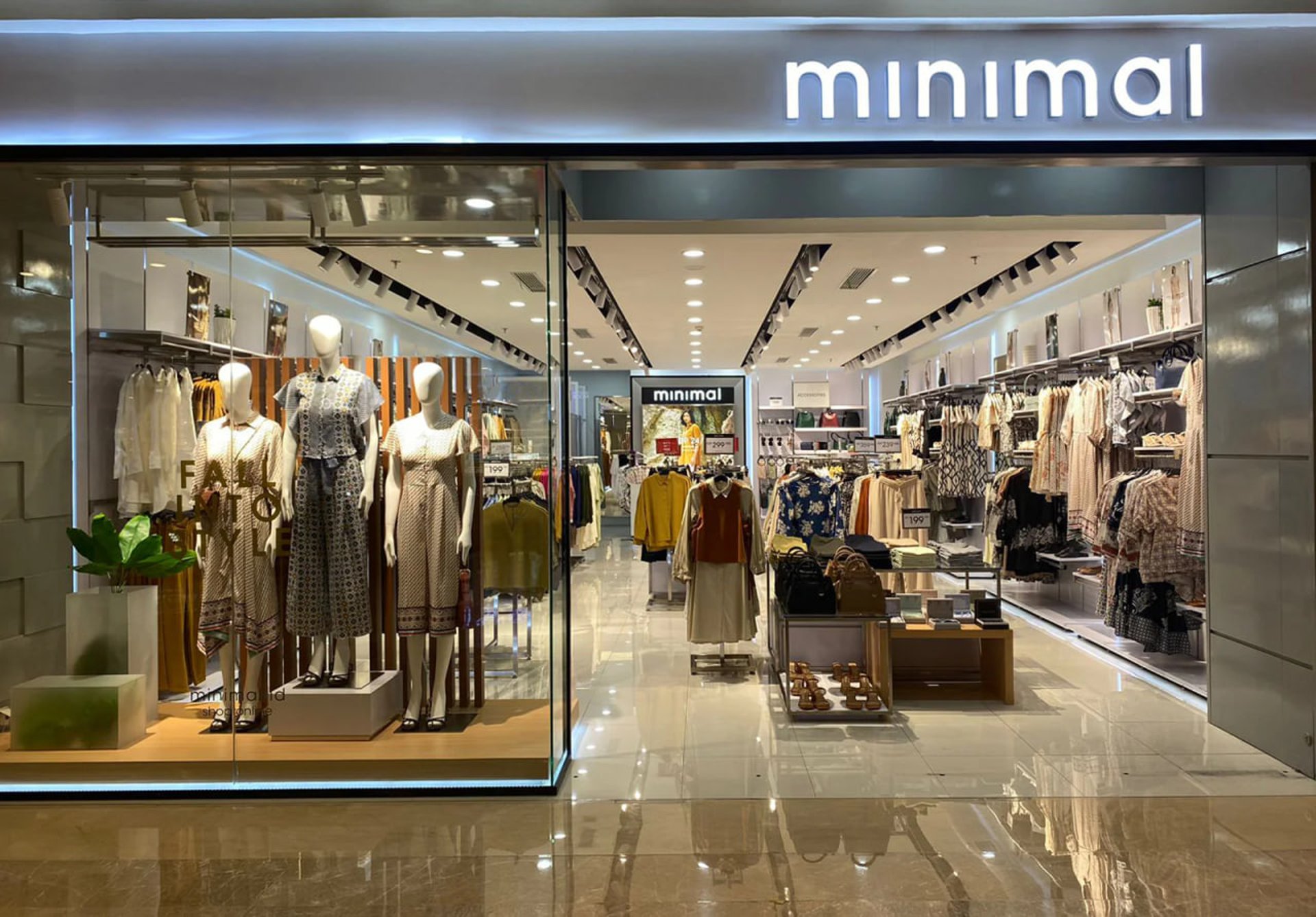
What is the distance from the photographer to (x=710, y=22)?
3.47 metres

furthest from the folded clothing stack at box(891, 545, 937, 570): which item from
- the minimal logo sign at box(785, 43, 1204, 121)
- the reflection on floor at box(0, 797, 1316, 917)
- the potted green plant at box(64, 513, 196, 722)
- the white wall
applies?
the potted green plant at box(64, 513, 196, 722)

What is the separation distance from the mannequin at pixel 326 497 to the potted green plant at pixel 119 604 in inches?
20.7

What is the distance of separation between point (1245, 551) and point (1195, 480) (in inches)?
26.5

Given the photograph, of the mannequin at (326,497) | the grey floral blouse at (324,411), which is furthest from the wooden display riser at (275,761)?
the grey floral blouse at (324,411)

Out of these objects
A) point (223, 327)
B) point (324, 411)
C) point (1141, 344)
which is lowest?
point (324, 411)

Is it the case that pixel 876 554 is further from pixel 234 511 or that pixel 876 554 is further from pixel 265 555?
pixel 234 511

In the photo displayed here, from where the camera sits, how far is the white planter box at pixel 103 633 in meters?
3.84

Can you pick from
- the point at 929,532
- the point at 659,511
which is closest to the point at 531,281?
the point at 659,511

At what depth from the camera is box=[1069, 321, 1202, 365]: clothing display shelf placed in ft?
17.9

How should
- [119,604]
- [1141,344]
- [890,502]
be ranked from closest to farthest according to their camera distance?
[119,604]
[1141,344]
[890,502]

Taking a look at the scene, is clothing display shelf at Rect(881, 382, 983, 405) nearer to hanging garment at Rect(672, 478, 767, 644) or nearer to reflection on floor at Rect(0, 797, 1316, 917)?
hanging garment at Rect(672, 478, 767, 644)

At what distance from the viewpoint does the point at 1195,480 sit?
464cm

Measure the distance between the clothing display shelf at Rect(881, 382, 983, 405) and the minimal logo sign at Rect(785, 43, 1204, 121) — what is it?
232 inches

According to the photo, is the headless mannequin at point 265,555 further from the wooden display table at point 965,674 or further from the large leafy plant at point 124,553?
the wooden display table at point 965,674
